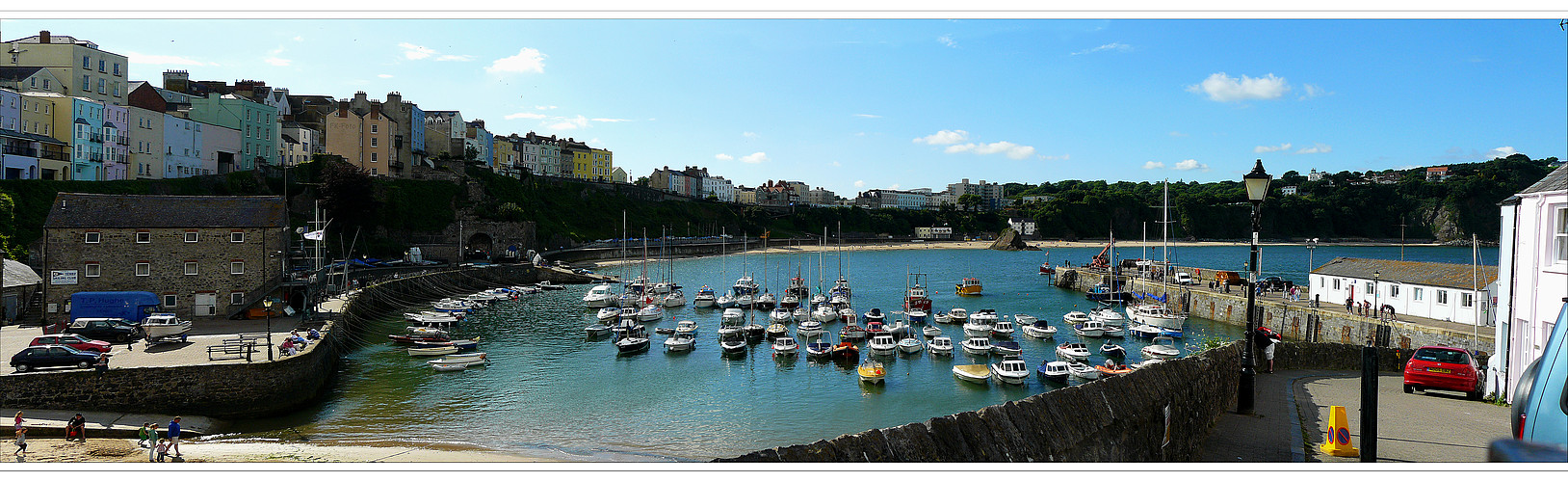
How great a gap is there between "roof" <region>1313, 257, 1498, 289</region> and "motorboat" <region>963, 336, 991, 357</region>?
19460 millimetres

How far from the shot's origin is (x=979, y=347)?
3750 centimetres

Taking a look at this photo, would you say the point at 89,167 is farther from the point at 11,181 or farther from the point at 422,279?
the point at 422,279

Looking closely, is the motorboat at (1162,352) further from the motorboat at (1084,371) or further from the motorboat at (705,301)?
the motorboat at (705,301)

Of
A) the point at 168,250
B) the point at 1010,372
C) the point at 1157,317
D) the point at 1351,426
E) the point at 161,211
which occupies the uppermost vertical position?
the point at 161,211

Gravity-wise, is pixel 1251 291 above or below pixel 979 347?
above

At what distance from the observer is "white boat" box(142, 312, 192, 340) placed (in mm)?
26266

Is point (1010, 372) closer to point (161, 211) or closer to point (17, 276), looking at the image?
point (161, 211)

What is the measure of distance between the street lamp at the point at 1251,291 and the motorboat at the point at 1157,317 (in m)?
34.9

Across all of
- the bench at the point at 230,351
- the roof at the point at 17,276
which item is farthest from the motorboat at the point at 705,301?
the roof at the point at 17,276

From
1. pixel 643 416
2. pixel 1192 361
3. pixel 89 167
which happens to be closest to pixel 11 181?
pixel 89 167

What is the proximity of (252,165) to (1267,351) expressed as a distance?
3337 inches

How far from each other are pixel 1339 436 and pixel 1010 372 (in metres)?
21.3

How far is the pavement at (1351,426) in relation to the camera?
33.3 ft

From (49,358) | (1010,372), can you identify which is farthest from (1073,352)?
(49,358)
